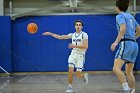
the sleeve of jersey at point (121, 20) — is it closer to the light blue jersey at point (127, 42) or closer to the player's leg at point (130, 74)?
the light blue jersey at point (127, 42)

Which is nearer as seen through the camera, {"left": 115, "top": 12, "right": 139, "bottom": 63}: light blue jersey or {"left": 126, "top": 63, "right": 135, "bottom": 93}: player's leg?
{"left": 115, "top": 12, "right": 139, "bottom": 63}: light blue jersey

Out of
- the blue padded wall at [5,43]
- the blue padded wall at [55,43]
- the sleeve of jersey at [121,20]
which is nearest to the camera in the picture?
the sleeve of jersey at [121,20]

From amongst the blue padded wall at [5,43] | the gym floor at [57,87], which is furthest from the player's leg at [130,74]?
the blue padded wall at [5,43]

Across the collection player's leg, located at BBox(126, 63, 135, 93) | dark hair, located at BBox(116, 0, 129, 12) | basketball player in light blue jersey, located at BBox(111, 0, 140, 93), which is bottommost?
player's leg, located at BBox(126, 63, 135, 93)

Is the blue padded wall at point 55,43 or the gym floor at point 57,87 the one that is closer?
the gym floor at point 57,87

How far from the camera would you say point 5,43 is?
16281 mm

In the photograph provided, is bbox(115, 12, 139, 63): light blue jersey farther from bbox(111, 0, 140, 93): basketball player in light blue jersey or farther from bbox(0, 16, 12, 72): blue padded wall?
bbox(0, 16, 12, 72): blue padded wall

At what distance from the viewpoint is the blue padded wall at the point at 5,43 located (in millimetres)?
16172

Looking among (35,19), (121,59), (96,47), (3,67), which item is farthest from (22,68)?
(121,59)

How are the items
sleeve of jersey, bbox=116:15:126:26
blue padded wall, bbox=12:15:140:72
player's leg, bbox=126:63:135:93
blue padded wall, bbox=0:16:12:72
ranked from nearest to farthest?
sleeve of jersey, bbox=116:15:126:26
player's leg, bbox=126:63:135:93
blue padded wall, bbox=0:16:12:72
blue padded wall, bbox=12:15:140:72

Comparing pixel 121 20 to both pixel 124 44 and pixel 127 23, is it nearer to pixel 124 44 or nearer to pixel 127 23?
pixel 127 23

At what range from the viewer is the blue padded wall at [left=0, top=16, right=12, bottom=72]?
16.2 meters

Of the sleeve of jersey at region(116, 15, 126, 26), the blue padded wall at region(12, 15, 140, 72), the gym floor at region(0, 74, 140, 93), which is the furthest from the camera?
the blue padded wall at region(12, 15, 140, 72)

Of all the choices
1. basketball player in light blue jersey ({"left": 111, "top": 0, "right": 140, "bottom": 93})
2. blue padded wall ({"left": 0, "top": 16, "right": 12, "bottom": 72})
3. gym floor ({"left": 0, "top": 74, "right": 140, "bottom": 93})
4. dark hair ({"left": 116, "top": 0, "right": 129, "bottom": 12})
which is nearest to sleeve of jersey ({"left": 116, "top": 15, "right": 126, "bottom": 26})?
basketball player in light blue jersey ({"left": 111, "top": 0, "right": 140, "bottom": 93})
